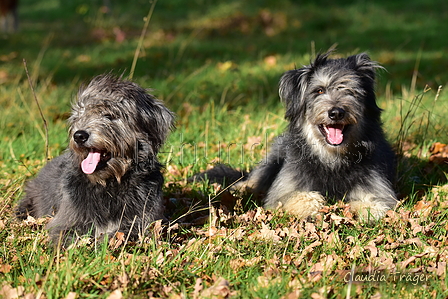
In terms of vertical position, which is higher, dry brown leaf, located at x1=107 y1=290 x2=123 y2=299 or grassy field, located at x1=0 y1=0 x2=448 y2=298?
dry brown leaf, located at x1=107 y1=290 x2=123 y2=299

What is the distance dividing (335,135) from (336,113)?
0.93 ft

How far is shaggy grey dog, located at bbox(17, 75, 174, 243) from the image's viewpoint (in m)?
4.07

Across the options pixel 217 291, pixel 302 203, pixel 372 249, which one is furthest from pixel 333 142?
pixel 217 291

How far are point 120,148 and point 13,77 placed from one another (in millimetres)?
8467

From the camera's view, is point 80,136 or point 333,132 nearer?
point 80,136

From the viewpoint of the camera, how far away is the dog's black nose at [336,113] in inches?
184

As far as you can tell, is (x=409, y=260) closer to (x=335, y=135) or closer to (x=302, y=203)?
(x=302, y=203)

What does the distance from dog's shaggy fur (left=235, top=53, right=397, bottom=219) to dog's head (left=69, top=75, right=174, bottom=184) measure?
1.52 meters

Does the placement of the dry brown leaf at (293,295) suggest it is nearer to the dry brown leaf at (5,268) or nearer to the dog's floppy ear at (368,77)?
the dry brown leaf at (5,268)

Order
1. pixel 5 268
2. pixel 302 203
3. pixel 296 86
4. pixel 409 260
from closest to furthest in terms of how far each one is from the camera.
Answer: pixel 5 268 → pixel 409 260 → pixel 302 203 → pixel 296 86

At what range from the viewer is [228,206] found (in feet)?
17.6

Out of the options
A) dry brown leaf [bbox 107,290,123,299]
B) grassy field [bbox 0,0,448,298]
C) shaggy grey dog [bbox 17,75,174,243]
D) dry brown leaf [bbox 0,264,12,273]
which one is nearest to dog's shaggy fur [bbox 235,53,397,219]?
grassy field [bbox 0,0,448,298]

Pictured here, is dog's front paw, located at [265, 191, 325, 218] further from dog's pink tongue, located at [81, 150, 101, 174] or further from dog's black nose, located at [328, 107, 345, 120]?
dog's pink tongue, located at [81, 150, 101, 174]

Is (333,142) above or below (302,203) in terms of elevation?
above
